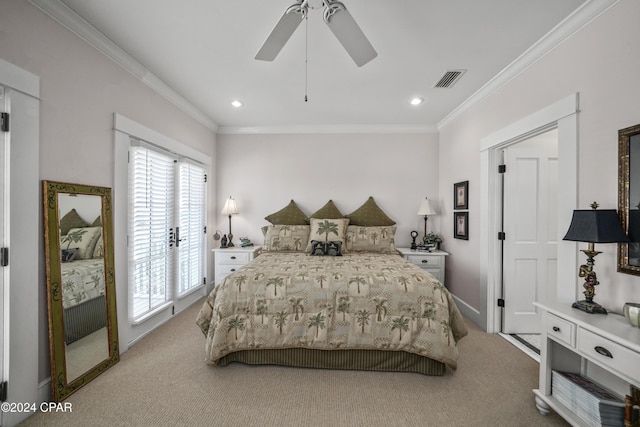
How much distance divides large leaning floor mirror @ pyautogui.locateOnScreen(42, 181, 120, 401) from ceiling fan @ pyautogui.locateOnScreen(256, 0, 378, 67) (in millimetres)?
1778

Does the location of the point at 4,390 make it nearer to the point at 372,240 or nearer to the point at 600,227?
the point at 372,240

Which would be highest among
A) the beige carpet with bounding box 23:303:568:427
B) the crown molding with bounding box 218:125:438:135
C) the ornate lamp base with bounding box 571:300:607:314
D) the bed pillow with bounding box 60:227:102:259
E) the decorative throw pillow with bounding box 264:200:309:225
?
the crown molding with bounding box 218:125:438:135

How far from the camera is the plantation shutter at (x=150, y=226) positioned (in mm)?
2697

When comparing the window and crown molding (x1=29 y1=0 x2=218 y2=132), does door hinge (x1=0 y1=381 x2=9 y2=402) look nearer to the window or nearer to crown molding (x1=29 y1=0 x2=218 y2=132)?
the window

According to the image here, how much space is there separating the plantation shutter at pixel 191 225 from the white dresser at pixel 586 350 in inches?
148

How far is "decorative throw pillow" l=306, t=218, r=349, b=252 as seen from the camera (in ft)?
12.5

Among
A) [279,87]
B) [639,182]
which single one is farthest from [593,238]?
[279,87]

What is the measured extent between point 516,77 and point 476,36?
0.78 meters

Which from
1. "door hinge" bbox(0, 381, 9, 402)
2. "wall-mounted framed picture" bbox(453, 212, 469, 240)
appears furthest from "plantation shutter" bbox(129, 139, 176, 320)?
"wall-mounted framed picture" bbox(453, 212, 469, 240)

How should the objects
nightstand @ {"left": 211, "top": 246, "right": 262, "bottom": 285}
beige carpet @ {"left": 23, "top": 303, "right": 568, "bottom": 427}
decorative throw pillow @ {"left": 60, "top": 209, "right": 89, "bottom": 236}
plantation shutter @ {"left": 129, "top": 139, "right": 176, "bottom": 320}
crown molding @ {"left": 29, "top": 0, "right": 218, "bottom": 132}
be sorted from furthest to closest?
nightstand @ {"left": 211, "top": 246, "right": 262, "bottom": 285}, plantation shutter @ {"left": 129, "top": 139, "right": 176, "bottom": 320}, decorative throw pillow @ {"left": 60, "top": 209, "right": 89, "bottom": 236}, crown molding @ {"left": 29, "top": 0, "right": 218, "bottom": 132}, beige carpet @ {"left": 23, "top": 303, "right": 568, "bottom": 427}

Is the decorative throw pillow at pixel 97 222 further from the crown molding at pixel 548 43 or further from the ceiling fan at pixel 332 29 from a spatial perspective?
the crown molding at pixel 548 43

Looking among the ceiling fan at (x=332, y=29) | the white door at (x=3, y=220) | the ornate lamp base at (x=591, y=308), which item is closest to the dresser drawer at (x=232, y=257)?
the white door at (x=3, y=220)

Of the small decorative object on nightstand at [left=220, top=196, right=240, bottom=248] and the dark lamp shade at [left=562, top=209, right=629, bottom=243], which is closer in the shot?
the dark lamp shade at [left=562, top=209, right=629, bottom=243]

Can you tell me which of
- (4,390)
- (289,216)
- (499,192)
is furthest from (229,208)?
(499,192)
